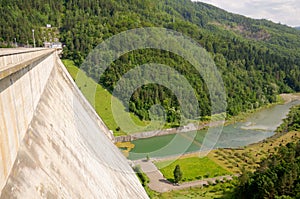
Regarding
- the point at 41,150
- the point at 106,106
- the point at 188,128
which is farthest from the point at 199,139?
the point at 41,150

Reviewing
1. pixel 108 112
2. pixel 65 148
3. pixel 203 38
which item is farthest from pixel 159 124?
pixel 203 38

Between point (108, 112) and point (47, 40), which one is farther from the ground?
point (47, 40)

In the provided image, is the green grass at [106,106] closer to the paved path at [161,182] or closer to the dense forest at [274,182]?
the paved path at [161,182]

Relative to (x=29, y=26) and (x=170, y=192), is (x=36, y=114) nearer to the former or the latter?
(x=170, y=192)

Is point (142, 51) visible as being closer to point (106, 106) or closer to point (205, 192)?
point (106, 106)

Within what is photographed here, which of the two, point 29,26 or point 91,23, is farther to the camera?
point 91,23

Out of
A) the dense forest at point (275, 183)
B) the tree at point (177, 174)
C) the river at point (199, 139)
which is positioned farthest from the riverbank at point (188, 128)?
the dense forest at point (275, 183)

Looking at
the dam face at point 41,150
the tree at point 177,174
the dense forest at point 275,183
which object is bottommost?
the tree at point 177,174

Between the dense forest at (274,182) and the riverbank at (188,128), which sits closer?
the dense forest at (274,182)
